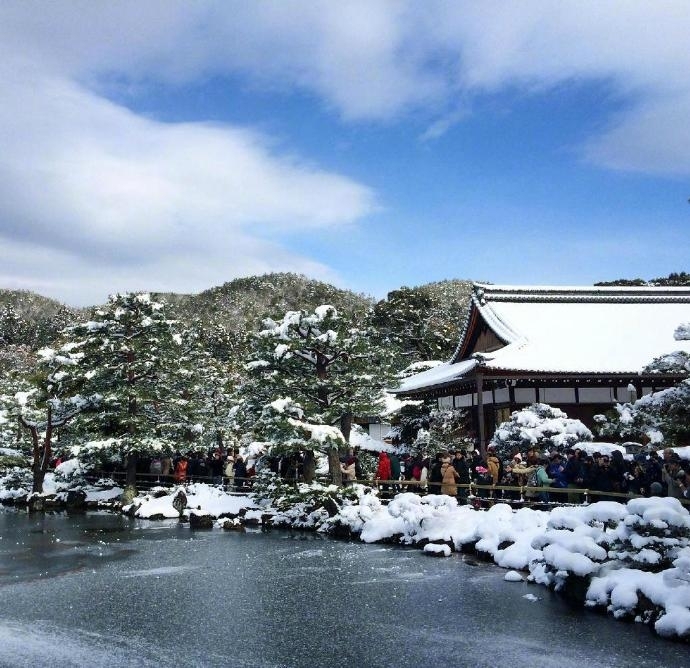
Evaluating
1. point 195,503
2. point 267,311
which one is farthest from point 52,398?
point 267,311

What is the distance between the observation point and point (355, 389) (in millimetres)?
19609

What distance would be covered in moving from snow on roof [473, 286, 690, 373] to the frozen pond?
1047 cm

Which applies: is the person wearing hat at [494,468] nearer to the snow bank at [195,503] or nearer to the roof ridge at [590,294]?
the snow bank at [195,503]

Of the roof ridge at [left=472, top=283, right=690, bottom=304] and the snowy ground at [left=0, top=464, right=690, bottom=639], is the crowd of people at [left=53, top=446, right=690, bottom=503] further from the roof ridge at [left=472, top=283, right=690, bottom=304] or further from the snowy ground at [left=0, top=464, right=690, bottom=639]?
the roof ridge at [left=472, top=283, right=690, bottom=304]

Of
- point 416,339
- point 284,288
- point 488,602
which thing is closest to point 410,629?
point 488,602

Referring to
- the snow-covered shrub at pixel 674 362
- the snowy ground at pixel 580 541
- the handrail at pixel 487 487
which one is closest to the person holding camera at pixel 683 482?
the handrail at pixel 487 487

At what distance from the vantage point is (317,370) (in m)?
19.8

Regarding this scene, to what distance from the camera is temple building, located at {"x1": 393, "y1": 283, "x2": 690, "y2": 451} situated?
2202 centimetres

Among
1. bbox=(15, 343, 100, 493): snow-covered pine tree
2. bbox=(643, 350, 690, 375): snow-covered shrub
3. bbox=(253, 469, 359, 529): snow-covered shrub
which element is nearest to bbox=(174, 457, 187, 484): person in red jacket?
bbox=(15, 343, 100, 493): snow-covered pine tree

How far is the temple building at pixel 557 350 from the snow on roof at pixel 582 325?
37 millimetres

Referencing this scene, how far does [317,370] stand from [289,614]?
1031 cm

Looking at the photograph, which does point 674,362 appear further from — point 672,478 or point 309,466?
point 309,466

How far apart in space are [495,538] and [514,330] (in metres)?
13.2

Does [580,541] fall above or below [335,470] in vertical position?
below
